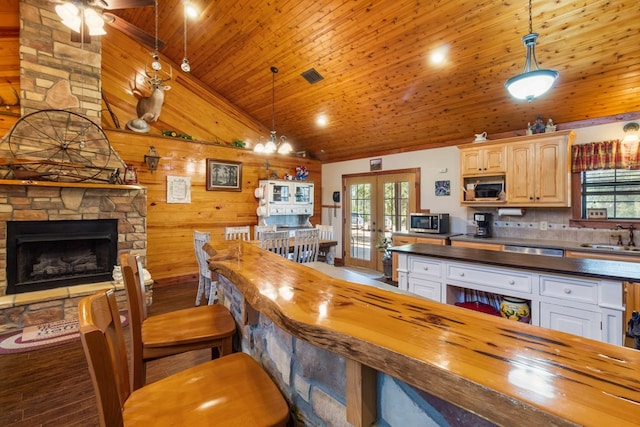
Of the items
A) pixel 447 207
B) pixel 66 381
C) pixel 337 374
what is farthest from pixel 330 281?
pixel 447 207

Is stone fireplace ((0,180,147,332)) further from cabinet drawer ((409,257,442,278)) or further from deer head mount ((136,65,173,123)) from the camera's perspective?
cabinet drawer ((409,257,442,278))

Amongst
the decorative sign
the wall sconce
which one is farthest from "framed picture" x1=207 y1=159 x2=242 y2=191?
the wall sconce

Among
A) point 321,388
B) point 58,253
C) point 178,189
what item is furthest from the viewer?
point 178,189

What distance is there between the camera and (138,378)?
140cm

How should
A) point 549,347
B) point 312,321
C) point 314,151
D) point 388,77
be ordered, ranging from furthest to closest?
point 314,151 → point 388,77 → point 312,321 → point 549,347

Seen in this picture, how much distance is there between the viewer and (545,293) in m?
2.00

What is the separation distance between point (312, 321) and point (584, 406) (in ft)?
1.52

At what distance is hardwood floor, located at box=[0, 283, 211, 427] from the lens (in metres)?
1.87

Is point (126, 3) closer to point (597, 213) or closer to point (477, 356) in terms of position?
point (477, 356)

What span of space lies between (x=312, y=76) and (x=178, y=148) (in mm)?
2570

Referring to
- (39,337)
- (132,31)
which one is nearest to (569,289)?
(132,31)

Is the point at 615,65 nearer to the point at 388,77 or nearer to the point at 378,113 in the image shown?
the point at 388,77

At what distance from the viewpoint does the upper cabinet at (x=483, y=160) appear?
4.25 meters

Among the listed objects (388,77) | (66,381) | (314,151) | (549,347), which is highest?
(388,77)
